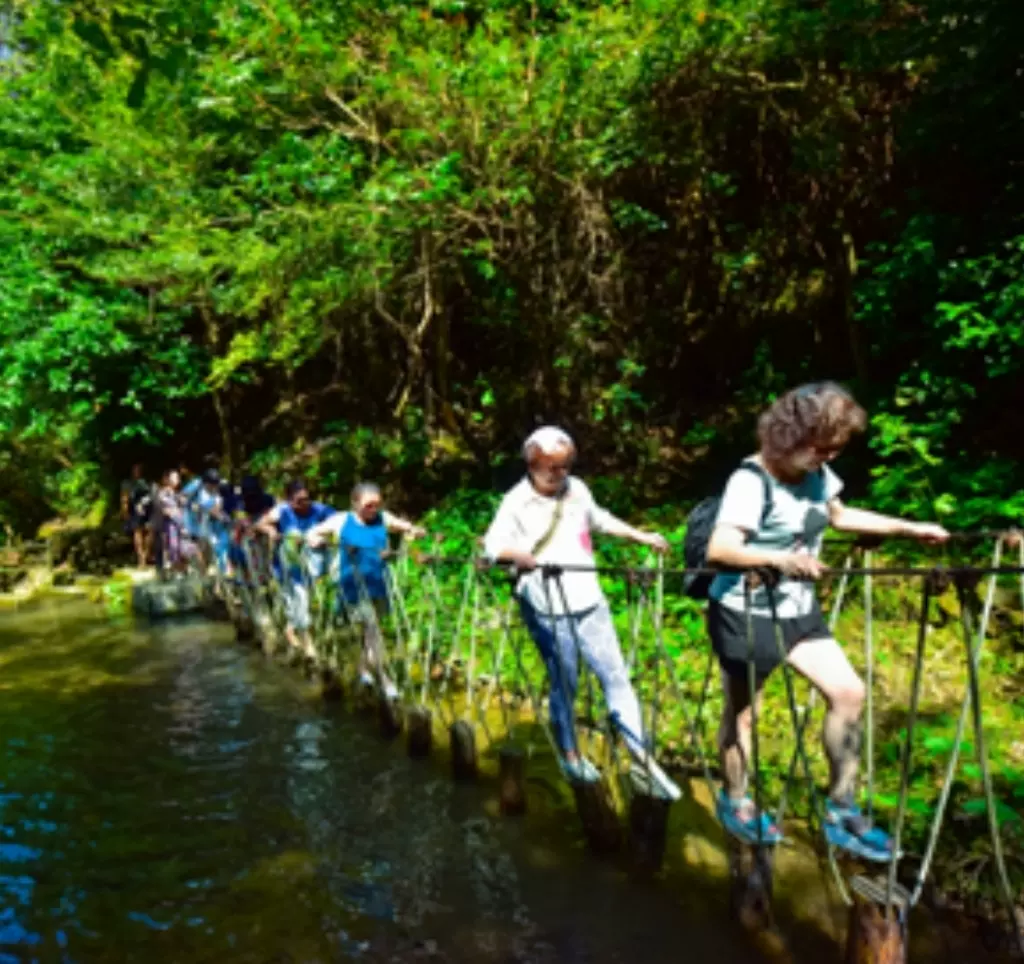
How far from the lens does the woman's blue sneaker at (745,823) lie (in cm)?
240

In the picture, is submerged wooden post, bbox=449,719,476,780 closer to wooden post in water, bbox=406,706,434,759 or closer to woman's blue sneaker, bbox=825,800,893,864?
wooden post in water, bbox=406,706,434,759

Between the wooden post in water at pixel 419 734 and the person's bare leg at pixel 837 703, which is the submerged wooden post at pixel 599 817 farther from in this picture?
the wooden post in water at pixel 419 734

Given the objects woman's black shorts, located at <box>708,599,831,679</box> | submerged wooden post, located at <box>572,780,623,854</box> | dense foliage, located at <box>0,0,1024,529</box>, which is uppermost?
dense foliage, located at <box>0,0,1024,529</box>

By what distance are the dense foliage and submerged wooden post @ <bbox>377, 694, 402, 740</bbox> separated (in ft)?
10.7

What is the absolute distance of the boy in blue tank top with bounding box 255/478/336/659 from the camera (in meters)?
5.70

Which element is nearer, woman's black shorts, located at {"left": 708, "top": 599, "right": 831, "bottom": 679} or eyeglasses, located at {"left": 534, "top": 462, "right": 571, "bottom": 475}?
woman's black shorts, located at {"left": 708, "top": 599, "right": 831, "bottom": 679}

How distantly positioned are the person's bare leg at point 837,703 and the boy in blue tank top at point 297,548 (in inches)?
148

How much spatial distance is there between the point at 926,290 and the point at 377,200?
399cm

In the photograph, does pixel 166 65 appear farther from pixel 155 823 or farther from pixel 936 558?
pixel 936 558

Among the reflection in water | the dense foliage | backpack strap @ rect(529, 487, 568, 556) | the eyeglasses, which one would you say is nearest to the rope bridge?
backpack strap @ rect(529, 487, 568, 556)

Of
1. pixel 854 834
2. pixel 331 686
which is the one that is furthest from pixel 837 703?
pixel 331 686

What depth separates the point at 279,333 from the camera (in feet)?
27.0

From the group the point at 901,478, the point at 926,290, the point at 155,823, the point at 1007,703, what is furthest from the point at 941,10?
the point at 155,823

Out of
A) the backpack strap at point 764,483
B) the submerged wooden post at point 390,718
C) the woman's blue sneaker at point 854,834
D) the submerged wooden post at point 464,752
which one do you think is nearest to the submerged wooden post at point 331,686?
the submerged wooden post at point 390,718
